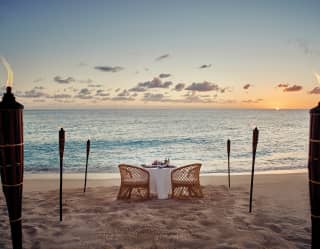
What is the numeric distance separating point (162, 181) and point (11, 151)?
554 centimetres

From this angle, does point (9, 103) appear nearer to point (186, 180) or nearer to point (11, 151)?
point (11, 151)

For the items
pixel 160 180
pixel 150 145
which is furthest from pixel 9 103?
pixel 150 145

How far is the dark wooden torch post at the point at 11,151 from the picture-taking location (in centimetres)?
275

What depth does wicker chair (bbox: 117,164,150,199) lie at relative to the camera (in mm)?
7922

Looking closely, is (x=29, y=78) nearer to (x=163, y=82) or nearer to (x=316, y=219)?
(x=163, y=82)

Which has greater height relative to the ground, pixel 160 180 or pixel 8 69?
pixel 8 69

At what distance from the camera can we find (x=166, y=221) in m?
6.26

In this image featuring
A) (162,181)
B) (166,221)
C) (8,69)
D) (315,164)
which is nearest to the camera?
(315,164)

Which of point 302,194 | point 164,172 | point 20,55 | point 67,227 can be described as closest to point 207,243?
point 67,227

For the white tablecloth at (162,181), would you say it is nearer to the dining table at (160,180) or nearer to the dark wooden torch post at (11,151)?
the dining table at (160,180)

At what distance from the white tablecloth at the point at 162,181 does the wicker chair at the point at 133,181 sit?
212 mm

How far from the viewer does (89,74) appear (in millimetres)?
31500

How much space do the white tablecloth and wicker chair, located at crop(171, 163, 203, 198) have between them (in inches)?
5.4

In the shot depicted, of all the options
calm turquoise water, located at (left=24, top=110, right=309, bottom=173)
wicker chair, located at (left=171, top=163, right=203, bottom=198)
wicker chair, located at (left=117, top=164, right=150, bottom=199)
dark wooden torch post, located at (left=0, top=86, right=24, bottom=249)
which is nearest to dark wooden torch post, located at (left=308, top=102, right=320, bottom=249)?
dark wooden torch post, located at (left=0, top=86, right=24, bottom=249)
